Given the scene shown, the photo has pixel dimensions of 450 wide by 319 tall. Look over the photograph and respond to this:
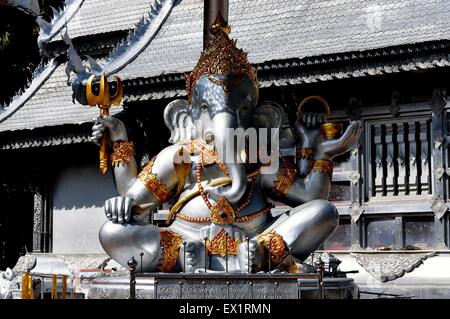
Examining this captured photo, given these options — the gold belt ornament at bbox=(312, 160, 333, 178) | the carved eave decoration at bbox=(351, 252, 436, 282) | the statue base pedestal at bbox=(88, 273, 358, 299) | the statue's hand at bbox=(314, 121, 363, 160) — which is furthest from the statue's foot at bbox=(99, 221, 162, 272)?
the carved eave decoration at bbox=(351, 252, 436, 282)

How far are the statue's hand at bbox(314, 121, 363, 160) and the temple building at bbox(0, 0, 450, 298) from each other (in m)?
3.63

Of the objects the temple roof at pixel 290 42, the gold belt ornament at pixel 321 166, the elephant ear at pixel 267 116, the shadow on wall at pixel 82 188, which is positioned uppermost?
the temple roof at pixel 290 42

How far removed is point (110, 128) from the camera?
28.6 ft

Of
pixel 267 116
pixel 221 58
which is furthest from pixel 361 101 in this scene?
pixel 221 58

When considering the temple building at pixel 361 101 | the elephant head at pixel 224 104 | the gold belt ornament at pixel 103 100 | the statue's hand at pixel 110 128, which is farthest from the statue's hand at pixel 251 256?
the temple building at pixel 361 101

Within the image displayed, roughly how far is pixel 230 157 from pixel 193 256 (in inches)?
34.5

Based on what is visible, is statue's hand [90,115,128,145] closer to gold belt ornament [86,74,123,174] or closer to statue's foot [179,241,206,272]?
gold belt ornament [86,74,123,174]

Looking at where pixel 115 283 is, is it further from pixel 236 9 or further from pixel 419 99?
pixel 236 9

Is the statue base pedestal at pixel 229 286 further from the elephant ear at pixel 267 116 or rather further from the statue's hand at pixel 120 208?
the elephant ear at pixel 267 116

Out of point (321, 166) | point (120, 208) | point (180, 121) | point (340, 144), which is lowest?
point (120, 208)

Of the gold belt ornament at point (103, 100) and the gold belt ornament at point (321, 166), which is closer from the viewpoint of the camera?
the gold belt ornament at point (103, 100)

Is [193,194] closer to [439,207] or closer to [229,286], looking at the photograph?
[229,286]

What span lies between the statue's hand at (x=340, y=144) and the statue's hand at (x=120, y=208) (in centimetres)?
172

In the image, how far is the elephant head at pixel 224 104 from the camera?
8500mm
